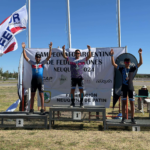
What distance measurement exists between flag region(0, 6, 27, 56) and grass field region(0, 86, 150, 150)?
3174mm

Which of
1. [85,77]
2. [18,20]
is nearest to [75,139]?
[85,77]

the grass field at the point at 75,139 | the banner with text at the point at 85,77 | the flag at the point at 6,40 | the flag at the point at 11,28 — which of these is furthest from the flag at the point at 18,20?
the grass field at the point at 75,139

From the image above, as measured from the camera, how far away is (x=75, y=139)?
455 centimetres

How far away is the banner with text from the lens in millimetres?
6652

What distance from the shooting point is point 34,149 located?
3869 millimetres

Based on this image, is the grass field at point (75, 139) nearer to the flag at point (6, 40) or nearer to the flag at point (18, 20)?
the flag at point (6, 40)

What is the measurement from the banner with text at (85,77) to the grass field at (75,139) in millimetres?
1384

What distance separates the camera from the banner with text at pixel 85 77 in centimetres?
→ 665

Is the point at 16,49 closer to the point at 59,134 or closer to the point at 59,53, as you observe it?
the point at 59,53

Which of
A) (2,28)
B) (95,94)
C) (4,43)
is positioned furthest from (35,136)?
(2,28)

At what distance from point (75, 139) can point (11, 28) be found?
5023 millimetres

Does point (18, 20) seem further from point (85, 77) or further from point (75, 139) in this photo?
point (75, 139)

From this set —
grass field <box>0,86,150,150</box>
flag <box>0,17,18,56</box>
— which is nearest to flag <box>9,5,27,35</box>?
flag <box>0,17,18,56</box>

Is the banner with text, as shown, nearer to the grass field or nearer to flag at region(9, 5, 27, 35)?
flag at region(9, 5, 27, 35)
